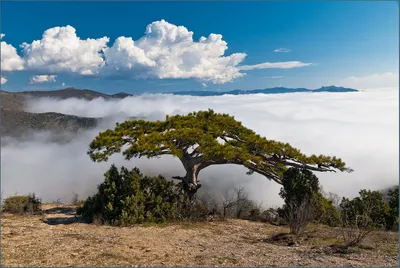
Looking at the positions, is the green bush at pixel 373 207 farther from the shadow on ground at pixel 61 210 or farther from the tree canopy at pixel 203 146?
the shadow on ground at pixel 61 210


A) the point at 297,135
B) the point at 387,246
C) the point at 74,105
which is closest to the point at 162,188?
the point at 387,246

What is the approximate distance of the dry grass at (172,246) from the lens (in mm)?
6984

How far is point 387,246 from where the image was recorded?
8.88 m

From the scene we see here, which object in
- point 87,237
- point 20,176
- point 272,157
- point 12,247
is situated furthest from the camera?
point 20,176

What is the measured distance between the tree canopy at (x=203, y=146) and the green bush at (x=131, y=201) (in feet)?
2.79

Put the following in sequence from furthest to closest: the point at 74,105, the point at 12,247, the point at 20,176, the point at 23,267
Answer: the point at 74,105
the point at 20,176
the point at 12,247
the point at 23,267

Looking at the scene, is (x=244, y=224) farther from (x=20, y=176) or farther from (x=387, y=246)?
(x=20, y=176)

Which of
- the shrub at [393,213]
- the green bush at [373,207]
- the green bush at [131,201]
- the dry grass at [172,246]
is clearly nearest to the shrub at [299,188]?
the dry grass at [172,246]

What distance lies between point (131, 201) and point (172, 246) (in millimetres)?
3090

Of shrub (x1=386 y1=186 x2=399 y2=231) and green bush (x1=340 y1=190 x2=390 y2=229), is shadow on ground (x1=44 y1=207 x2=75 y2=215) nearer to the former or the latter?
green bush (x1=340 y1=190 x2=390 y2=229)

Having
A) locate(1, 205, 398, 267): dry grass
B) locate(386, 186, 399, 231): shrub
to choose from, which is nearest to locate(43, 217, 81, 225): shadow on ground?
locate(1, 205, 398, 267): dry grass

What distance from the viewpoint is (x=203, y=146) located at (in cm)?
1130

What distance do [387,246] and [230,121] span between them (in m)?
6.42

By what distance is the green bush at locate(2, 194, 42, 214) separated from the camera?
12726mm
